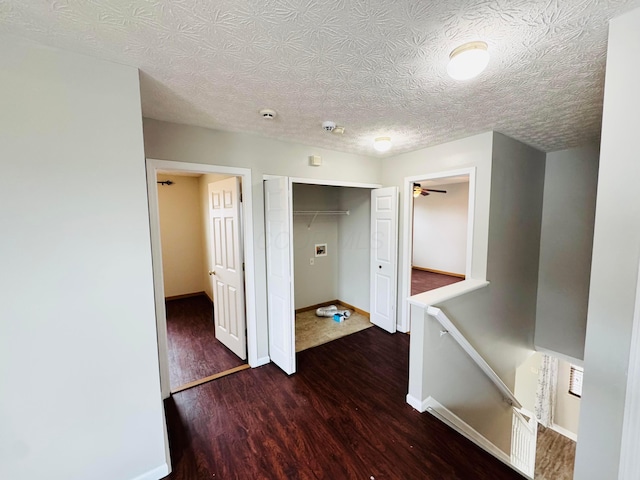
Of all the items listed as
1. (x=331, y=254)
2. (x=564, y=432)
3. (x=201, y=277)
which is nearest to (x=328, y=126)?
(x=331, y=254)

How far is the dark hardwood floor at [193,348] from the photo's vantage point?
2.87m

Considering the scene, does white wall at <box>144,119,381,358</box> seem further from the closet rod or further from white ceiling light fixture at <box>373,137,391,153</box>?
the closet rod

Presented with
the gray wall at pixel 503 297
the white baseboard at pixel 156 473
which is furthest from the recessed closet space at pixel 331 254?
the white baseboard at pixel 156 473

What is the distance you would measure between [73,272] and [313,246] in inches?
136

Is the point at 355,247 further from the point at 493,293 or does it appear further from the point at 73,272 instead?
the point at 73,272

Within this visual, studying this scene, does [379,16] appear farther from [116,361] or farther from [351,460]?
[351,460]

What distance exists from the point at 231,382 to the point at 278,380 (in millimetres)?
485

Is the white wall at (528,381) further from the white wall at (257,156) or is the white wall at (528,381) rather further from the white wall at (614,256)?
the white wall at (257,156)

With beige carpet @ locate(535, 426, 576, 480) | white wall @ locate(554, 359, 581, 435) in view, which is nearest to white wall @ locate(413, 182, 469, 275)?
white wall @ locate(554, 359, 581, 435)

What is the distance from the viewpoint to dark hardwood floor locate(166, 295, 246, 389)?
2873 millimetres

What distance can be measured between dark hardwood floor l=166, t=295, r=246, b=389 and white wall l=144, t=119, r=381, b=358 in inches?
22.9

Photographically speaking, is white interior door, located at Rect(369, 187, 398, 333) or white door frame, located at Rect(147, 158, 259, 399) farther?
white interior door, located at Rect(369, 187, 398, 333)

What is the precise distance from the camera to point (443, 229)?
7.75 meters

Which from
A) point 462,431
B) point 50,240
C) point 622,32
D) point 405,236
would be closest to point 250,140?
point 50,240
